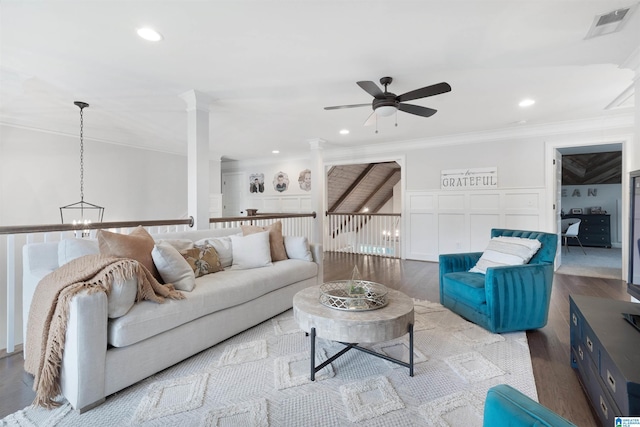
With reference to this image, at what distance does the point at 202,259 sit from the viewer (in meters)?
2.60

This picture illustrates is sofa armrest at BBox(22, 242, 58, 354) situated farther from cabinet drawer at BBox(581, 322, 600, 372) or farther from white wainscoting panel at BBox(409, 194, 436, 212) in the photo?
white wainscoting panel at BBox(409, 194, 436, 212)

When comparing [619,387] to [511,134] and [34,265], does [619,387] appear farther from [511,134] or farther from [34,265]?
[511,134]

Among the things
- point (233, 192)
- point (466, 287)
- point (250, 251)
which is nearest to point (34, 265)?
point (250, 251)

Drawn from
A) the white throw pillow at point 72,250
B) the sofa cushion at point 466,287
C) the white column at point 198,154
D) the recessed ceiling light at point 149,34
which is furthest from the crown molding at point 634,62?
the white throw pillow at point 72,250

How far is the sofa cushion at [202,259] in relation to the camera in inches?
98.9

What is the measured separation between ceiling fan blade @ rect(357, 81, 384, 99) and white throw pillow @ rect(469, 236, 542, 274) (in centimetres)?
185

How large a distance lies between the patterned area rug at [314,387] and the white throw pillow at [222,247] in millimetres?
783

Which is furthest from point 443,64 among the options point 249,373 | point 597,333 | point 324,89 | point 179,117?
point 179,117

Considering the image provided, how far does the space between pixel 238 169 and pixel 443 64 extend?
661 centimetres

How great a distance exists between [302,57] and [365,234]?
4.51 m

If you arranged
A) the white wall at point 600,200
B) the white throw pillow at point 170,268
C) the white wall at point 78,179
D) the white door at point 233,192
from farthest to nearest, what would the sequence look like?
the white door at point 233,192 → the white wall at point 600,200 → the white wall at point 78,179 → the white throw pillow at point 170,268

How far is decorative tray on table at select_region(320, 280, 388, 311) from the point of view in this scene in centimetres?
187

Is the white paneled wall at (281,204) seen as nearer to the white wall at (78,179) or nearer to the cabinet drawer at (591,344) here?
the white wall at (78,179)

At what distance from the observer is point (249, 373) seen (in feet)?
6.16
